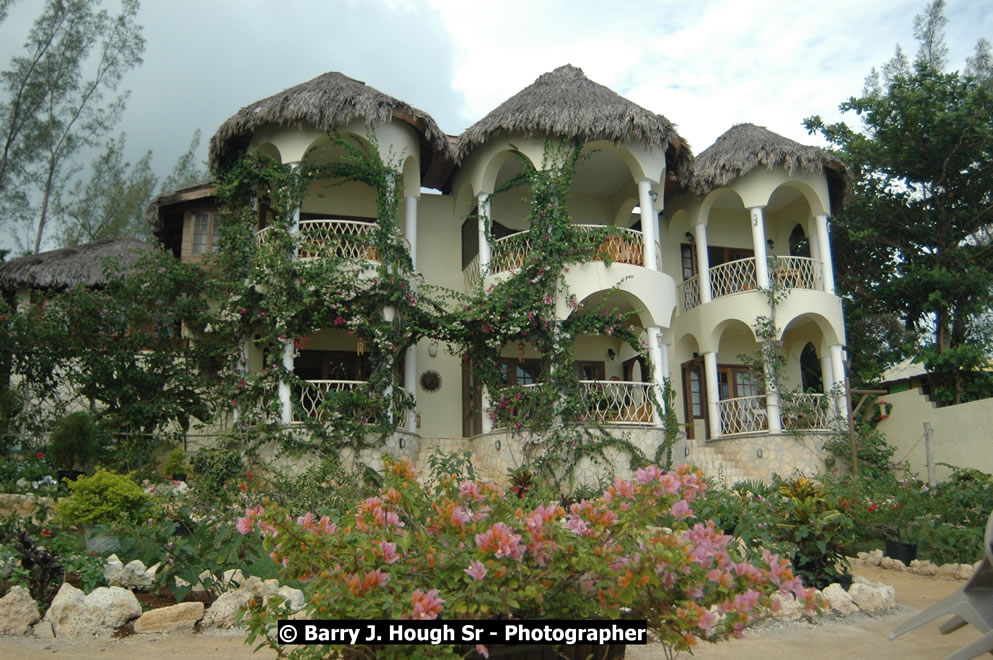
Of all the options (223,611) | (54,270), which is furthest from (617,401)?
(54,270)

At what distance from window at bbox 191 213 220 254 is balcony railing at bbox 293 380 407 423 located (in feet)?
13.7

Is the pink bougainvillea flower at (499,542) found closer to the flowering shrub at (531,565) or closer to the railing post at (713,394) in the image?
the flowering shrub at (531,565)

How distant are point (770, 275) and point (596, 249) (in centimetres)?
369

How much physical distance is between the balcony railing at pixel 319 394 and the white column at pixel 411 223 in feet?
7.50

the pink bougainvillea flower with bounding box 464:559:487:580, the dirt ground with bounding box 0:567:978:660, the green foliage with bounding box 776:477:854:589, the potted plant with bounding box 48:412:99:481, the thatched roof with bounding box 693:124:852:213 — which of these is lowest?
the dirt ground with bounding box 0:567:978:660

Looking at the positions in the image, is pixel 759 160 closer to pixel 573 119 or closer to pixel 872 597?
Result: pixel 573 119

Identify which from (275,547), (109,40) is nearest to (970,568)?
(275,547)

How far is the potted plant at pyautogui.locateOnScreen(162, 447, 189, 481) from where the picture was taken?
10406 millimetres

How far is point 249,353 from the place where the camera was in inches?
492

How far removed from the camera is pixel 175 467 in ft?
34.2

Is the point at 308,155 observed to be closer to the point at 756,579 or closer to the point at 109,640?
the point at 109,640

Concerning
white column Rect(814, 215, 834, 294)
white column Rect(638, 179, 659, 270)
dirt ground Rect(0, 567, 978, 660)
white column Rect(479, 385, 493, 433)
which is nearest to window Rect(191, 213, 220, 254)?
white column Rect(479, 385, 493, 433)

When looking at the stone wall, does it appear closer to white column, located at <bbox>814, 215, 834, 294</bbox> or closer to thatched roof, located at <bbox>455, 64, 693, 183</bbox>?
white column, located at <bbox>814, 215, 834, 294</bbox>

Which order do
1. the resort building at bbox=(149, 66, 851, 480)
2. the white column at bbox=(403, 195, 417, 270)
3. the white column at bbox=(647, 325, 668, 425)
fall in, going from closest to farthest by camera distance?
the resort building at bbox=(149, 66, 851, 480)
the white column at bbox=(647, 325, 668, 425)
the white column at bbox=(403, 195, 417, 270)
